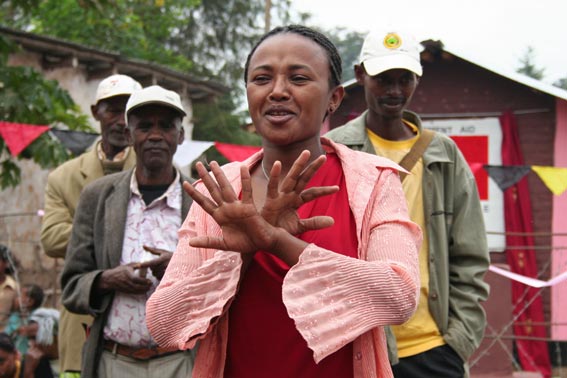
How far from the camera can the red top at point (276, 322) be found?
7.19ft

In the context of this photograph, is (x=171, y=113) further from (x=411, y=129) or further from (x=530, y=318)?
(x=530, y=318)

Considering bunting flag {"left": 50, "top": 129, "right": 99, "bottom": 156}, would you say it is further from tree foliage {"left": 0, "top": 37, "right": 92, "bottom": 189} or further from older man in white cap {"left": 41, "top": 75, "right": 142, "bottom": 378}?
older man in white cap {"left": 41, "top": 75, "right": 142, "bottom": 378}

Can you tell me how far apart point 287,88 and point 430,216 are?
66.1 inches

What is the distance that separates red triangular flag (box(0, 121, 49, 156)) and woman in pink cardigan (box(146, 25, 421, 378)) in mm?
6119

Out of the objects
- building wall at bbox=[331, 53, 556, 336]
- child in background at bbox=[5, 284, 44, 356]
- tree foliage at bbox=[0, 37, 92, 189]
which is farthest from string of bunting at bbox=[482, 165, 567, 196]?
child in background at bbox=[5, 284, 44, 356]

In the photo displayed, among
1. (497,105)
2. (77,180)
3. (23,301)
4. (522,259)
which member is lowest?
(23,301)

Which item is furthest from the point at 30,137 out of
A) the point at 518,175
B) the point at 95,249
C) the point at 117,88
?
the point at 518,175

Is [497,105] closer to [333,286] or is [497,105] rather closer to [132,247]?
[132,247]

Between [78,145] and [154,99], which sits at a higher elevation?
[78,145]

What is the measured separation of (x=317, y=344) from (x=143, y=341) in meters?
1.82

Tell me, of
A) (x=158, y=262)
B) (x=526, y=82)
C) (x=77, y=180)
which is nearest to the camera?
(x=158, y=262)

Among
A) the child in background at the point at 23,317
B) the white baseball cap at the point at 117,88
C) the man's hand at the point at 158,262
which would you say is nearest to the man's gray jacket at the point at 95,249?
the man's hand at the point at 158,262

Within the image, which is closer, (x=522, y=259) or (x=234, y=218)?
(x=234, y=218)

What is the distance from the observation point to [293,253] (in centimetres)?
205
